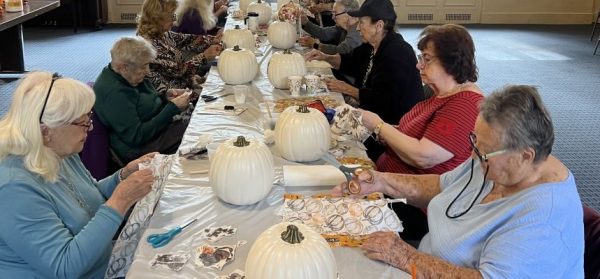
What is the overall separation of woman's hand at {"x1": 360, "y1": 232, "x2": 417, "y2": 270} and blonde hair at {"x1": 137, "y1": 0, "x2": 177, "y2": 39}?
A: 2445mm

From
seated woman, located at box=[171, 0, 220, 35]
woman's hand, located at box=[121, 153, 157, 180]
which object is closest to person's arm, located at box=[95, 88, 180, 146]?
woman's hand, located at box=[121, 153, 157, 180]

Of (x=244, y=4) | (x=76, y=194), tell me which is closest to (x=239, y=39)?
(x=244, y=4)

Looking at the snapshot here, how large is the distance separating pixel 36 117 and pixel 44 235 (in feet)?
0.99

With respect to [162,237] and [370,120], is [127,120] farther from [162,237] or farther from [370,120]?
[162,237]

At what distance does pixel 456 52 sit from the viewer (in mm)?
2016

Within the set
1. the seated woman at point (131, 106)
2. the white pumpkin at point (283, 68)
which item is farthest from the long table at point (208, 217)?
the white pumpkin at point (283, 68)

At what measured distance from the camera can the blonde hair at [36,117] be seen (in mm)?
1437

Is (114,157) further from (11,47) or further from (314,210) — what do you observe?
(11,47)

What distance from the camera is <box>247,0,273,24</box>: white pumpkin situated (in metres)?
4.64

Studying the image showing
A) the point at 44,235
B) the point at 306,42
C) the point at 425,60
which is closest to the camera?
the point at 44,235

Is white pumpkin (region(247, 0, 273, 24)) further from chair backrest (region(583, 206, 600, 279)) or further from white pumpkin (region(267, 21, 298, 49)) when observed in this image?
chair backrest (region(583, 206, 600, 279))

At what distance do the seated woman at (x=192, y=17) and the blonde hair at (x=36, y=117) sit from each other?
3.06 m

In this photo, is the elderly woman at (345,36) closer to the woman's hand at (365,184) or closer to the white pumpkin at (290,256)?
the woman's hand at (365,184)

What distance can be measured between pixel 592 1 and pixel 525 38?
6.01 feet
